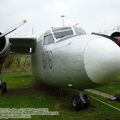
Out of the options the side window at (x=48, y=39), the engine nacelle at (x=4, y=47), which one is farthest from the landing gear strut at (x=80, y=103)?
the engine nacelle at (x=4, y=47)

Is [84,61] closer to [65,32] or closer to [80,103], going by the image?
[80,103]

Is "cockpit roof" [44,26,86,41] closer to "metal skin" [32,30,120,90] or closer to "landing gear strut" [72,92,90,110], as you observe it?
"metal skin" [32,30,120,90]

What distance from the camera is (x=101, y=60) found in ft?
24.4

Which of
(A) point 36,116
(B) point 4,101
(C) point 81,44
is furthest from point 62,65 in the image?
(B) point 4,101

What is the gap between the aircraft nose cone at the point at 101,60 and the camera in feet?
24.2

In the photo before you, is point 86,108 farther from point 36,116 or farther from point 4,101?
point 4,101

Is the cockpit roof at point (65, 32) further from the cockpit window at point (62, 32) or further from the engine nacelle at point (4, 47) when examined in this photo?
the engine nacelle at point (4, 47)

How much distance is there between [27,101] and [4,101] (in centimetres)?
100

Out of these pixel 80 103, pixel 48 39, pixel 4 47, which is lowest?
pixel 80 103

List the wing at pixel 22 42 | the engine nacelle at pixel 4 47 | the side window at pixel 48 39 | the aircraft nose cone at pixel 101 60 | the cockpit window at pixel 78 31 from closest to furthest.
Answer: the aircraft nose cone at pixel 101 60
the cockpit window at pixel 78 31
the side window at pixel 48 39
the engine nacelle at pixel 4 47
the wing at pixel 22 42

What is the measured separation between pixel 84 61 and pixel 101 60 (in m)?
0.65

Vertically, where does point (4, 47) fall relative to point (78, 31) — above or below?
below

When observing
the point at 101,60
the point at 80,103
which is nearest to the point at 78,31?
the point at 80,103

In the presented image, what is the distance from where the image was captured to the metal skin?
7449 mm
